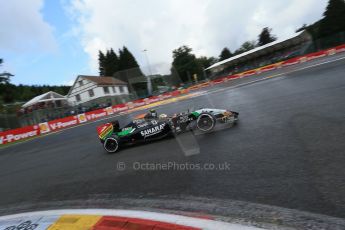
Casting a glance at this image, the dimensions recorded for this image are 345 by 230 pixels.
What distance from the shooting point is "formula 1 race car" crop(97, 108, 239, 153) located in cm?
846

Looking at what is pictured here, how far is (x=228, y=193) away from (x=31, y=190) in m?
5.05

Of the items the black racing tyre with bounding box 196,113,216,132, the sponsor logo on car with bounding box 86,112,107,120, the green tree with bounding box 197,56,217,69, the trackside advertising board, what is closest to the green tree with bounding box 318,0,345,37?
the sponsor logo on car with bounding box 86,112,107,120

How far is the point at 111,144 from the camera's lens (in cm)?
908

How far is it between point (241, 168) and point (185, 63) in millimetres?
76784

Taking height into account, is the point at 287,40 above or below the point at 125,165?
above

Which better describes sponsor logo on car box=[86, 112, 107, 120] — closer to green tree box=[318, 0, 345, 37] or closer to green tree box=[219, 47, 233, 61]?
green tree box=[318, 0, 345, 37]

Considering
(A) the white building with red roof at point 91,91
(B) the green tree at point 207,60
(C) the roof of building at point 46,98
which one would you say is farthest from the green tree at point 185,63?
(B) the green tree at point 207,60

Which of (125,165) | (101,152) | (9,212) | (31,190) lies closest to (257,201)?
(125,165)

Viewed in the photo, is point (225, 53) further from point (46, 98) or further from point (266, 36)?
point (46, 98)

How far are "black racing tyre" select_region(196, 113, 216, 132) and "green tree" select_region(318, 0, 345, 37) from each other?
53941mm

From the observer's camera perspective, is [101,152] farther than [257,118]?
Yes

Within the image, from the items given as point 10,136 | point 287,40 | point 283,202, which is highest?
point 287,40

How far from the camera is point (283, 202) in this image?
12.0 feet

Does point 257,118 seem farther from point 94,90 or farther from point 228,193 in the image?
point 94,90
